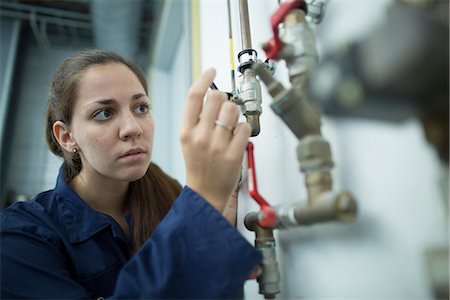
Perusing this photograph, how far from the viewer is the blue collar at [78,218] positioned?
598 millimetres

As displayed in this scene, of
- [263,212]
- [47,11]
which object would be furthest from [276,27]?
[47,11]

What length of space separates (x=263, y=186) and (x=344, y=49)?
0.28 metres

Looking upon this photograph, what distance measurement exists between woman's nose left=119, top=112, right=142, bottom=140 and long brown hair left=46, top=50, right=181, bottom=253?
0.14 metres

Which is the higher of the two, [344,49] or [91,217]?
[344,49]

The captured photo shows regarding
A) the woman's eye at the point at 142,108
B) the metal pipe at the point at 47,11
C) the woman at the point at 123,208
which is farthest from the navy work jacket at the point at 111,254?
the metal pipe at the point at 47,11

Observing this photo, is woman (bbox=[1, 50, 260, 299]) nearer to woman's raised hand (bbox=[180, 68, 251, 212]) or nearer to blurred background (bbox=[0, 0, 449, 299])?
woman's raised hand (bbox=[180, 68, 251, 212])

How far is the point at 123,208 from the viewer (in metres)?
0.81

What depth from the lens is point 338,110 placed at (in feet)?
1.18

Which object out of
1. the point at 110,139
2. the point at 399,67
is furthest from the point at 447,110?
the point at 110,139

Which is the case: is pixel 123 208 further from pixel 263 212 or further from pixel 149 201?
pixel 263 212

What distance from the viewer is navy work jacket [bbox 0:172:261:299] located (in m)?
0.35

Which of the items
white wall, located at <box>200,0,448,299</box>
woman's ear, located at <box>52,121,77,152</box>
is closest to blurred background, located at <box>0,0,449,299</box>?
white wall, located at <box>200,0,448,299</box>

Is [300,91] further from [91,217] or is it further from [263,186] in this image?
[91,217]

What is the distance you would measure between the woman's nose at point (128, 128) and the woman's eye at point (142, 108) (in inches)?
2.1
